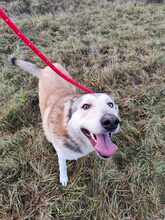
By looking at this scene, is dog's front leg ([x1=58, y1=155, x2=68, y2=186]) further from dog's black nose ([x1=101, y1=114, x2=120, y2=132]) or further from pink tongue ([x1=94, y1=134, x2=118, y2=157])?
dog's black nose ([x1=101, y1=114, x2=120, y2=132])

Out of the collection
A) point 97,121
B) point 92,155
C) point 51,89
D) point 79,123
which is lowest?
point 92,155

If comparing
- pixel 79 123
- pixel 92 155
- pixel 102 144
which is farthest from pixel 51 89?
A: pixel 102 144

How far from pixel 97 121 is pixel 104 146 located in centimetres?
28

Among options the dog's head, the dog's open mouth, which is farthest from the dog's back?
the dog's open mouth

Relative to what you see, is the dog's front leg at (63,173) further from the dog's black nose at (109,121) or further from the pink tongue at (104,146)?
the dog's black nose at (109,121)

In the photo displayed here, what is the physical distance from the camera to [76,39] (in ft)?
17.1

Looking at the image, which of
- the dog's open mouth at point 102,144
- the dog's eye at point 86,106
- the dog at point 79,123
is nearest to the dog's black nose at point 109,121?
the dog at point 79,123

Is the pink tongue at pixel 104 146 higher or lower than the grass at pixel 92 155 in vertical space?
higher

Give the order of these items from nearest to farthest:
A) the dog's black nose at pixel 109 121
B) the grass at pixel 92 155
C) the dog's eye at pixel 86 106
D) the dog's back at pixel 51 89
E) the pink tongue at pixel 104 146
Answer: the dog's black nose at pixel 109 121 → the pink tongue at pixel 104 146 → the dog's eye at pixel 86 106 → the grass at pixel 92 155 → the dog's back at pixel 51 89

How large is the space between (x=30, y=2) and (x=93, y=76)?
4932 millimetres

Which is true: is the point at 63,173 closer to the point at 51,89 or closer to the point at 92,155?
the point at 92,155

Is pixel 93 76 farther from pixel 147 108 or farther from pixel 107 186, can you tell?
pixel 107 186

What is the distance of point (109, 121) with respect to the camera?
1726 millimetres

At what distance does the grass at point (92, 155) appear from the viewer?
7.88 feet
